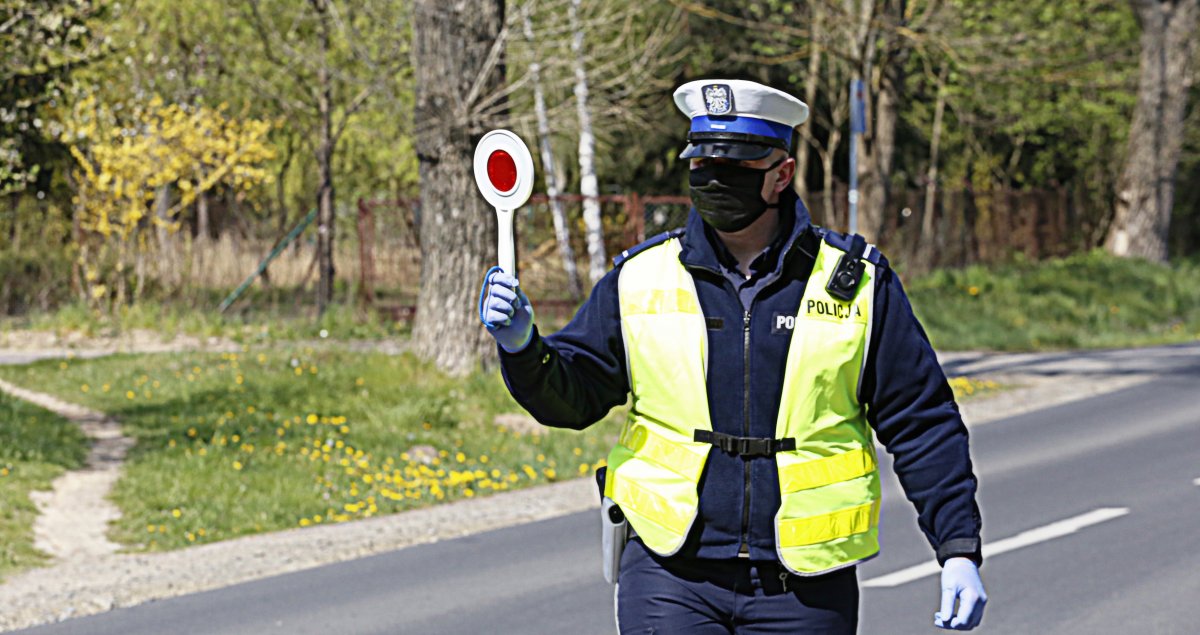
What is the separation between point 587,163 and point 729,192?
75.9 feet

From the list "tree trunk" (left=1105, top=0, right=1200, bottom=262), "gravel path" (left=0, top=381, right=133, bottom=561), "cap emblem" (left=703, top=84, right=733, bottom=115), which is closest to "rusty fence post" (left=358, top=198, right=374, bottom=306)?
"gravel path" (left=0, top=381, right=133, bottom=561)

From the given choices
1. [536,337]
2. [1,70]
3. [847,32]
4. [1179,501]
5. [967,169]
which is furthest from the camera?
[967,169]

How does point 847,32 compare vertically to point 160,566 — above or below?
above

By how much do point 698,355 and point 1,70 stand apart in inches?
458

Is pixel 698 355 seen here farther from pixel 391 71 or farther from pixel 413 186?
pixel 413 186

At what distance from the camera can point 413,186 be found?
31.2 meters

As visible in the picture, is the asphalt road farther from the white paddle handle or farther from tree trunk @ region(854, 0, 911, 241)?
tree trunk @ region(854, 0, 911, 241)

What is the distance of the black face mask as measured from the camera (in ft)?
11.4

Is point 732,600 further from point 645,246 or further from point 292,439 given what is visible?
point 292,439

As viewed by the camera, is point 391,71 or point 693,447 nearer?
point 693,447

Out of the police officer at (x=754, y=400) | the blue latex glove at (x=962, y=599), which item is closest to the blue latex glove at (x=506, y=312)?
the police officer at (x=754, y=400)

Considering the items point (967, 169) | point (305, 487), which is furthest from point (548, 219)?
point (967, 169)

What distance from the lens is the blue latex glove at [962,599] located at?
333cm

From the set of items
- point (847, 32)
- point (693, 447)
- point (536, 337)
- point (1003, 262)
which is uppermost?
point (847, 32)
